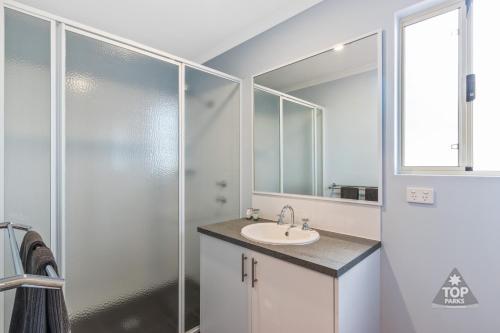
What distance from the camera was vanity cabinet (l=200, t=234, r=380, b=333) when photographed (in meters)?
1.18

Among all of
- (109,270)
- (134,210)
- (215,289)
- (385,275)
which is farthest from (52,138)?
(385,275)

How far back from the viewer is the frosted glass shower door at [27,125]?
1.27 metres

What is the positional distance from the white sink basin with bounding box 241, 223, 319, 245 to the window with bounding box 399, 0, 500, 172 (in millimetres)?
719

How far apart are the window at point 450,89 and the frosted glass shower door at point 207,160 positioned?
1.40 metres

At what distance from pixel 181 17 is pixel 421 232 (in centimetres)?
229

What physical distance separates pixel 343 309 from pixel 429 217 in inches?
27.8

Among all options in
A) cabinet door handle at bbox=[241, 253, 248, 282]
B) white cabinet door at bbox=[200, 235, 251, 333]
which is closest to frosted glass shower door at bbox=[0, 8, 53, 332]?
white cabinet door at bbox=[200, 235, 251, 333]

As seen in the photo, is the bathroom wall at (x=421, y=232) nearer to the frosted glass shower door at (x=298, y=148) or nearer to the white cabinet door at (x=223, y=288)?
the frosted glass shower door at (x=298, y=148)

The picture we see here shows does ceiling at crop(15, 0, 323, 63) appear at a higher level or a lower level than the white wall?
higher

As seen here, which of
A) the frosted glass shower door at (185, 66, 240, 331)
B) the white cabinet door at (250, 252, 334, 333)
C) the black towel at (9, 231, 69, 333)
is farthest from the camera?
the frosted glass shower door at (185, 66, 240, 331)

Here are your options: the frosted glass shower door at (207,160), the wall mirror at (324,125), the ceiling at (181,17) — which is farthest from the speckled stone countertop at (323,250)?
the ceiling at (181,17)

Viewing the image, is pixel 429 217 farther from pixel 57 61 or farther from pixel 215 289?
pixel 57 61

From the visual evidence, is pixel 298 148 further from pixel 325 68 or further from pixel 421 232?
pixel 421 232

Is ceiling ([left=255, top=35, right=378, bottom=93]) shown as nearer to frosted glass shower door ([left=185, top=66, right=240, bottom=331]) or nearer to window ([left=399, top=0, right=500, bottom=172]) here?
window ([left=399, top=0, right=500, bottom=172])
